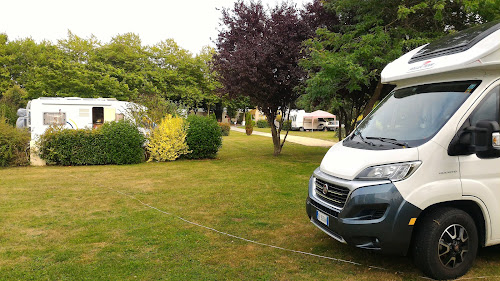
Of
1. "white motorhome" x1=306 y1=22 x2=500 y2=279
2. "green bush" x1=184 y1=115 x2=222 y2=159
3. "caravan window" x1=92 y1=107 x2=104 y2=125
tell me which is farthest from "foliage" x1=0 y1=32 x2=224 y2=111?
"white motorhome" x1=306 y1=22 x2=500 y2=279

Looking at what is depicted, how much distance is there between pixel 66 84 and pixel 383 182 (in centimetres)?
3333

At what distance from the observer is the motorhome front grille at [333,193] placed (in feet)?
11.9

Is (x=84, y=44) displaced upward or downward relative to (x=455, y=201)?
upward

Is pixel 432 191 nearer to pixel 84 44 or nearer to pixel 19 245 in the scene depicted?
pixel 19 245

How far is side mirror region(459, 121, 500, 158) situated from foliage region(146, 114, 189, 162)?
10.9 metres

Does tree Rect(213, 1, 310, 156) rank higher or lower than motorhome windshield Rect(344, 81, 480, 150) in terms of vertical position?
higher

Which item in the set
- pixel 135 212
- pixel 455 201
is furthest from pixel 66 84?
pixel 455 201

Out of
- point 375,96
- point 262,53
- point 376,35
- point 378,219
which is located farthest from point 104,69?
point 378,219

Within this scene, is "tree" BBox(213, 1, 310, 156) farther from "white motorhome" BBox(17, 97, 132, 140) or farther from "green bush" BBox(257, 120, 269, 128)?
"green bush" BBox(257, 120, 269, 128)

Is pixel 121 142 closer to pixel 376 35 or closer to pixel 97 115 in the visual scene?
pixel 97 115

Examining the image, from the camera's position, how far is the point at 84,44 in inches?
1348

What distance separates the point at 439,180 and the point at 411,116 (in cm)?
94

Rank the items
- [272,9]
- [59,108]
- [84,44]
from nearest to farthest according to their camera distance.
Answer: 1. [272,9]
2. [59,108]
3. [84,44]

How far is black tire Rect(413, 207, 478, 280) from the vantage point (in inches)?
132
